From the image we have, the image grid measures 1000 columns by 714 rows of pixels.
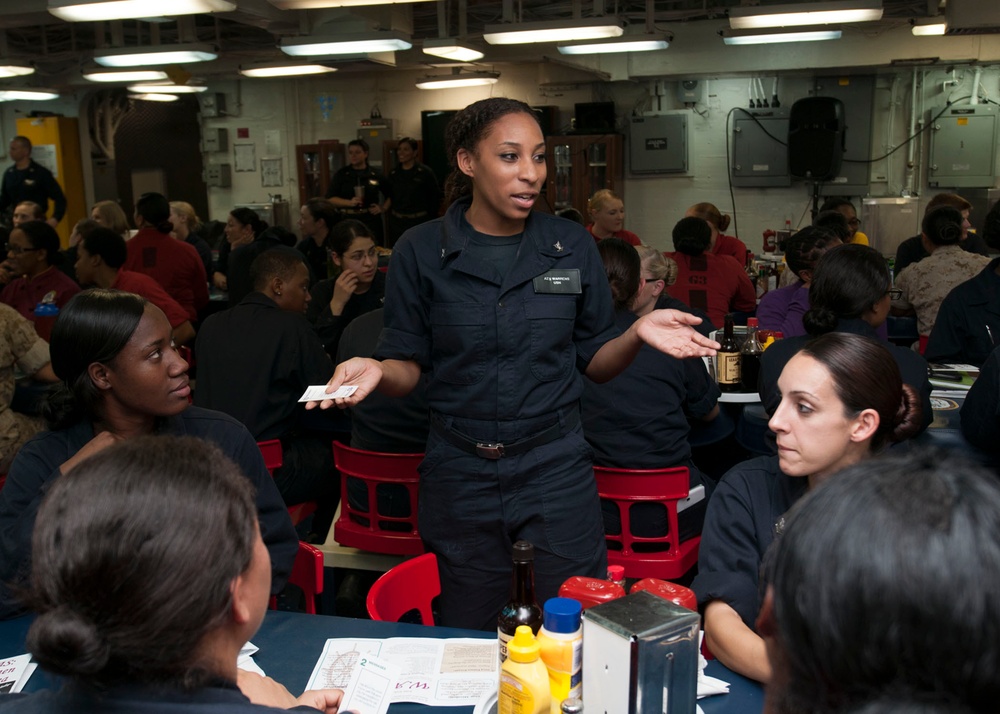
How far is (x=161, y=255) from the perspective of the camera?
21.2 ft

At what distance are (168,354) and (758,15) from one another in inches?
200

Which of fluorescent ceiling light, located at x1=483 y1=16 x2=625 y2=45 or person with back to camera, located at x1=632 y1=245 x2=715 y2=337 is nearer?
person with back to camera, located at x1=632 y1=245 x2=715 y2=337

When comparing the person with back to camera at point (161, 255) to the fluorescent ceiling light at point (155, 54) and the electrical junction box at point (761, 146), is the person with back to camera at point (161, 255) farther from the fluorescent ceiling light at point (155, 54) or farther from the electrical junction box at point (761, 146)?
the electrical junction box at point (761, 146)

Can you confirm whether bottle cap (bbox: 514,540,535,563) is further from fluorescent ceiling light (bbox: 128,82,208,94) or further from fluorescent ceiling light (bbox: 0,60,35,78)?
fluorescent ceiling light (bbox: 128,82,208,94)

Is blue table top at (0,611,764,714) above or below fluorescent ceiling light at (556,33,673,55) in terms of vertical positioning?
below

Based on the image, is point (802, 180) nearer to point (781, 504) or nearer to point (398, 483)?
point (398, 483)

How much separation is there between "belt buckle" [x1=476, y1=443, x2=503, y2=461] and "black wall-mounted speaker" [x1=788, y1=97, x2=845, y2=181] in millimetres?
8020

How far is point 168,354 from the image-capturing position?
226 centimetres

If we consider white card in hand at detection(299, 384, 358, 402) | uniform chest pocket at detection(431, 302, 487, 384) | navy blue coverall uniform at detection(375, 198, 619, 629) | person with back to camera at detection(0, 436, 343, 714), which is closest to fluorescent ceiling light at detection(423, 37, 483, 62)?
navy blue coverall uniform at detection(375, 198, 619, 629)

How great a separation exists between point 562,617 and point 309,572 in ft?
3.37

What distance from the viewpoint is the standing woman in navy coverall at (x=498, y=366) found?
2373 millimetres

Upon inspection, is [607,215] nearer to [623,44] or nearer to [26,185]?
[623,44]

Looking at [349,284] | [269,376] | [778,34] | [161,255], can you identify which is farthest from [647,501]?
[778,34]

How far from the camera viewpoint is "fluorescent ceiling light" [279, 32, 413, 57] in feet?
22.0
